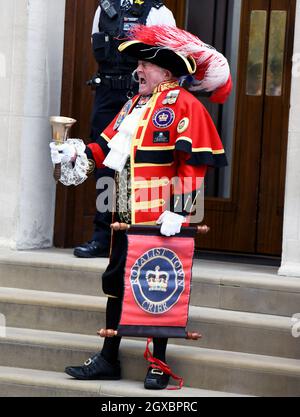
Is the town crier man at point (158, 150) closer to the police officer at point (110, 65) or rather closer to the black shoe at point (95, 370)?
the black shoe at point (95, 370)

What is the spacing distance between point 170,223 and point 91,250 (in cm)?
159

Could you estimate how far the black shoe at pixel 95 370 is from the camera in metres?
6.29

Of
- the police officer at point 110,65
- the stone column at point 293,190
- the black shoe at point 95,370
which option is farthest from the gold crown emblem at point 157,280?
the police officer at point 110,65

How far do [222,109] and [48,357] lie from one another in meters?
2.58

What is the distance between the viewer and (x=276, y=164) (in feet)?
26.4

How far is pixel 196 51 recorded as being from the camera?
6164 millimetres

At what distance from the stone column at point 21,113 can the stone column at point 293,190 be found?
1819 mm

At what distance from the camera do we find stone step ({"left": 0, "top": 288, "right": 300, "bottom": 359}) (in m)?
6.48

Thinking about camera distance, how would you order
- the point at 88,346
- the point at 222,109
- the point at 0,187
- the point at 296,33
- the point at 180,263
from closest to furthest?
1. the point at 180,263
2. the point at 88,346
3. the point at 296,33
4. the point at 0,187
5. the point at 222,109

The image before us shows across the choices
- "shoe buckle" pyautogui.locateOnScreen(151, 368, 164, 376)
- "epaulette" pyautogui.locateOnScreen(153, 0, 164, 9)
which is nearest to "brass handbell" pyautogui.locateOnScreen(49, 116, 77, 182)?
"shoe buckle" pyautogui.locateOnScreen(151, 368, 164, 376)

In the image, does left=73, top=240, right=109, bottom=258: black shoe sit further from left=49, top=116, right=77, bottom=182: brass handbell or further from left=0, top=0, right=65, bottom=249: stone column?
left=49, top=116, right=77, bottom=182: brass handbell

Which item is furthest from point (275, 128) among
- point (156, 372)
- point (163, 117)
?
point (156, 372)

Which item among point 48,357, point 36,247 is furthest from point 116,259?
point 36,247

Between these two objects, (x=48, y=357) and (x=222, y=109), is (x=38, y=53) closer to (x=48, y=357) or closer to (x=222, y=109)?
(x=222, y=109)
